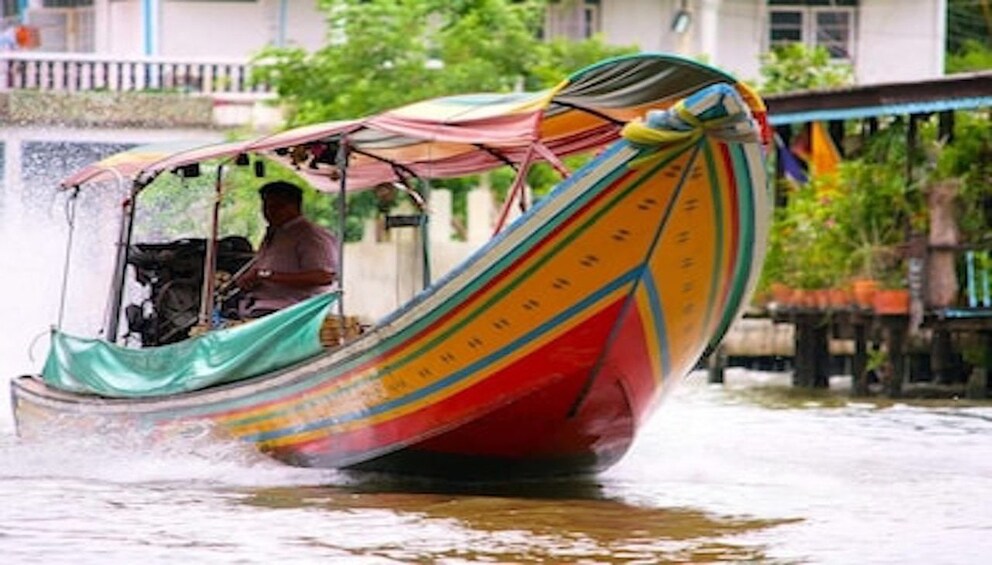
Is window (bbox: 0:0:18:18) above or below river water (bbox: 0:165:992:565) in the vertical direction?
above

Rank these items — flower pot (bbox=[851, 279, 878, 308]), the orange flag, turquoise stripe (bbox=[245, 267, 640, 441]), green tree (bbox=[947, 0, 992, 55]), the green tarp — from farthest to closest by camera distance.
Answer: green tree (bbox=[947, 0, 992, 55])
the orange flag
flower pot (bbox=[851, 279, 878, 308])
the green tarp
turquoise stripe (bbox=[245, 267, 640, 441])

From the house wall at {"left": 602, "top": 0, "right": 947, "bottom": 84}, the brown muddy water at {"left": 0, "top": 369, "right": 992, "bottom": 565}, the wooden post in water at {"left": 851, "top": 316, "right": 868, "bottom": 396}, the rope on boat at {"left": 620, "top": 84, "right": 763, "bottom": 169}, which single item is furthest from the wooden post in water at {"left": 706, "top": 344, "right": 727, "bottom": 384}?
the rope on boat at {"left": 620, "top": 84, "right": 763, "bottom": 169}

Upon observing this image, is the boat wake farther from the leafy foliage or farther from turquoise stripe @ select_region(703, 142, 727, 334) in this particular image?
the leafy foliage

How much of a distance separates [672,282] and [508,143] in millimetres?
1098

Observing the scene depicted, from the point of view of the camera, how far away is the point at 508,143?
1099cm

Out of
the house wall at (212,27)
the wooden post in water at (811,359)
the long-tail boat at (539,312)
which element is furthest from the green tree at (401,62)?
the long-tail boat at (539,312)

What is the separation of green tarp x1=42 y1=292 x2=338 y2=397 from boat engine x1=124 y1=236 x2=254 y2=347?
0.27 meters

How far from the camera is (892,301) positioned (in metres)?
19.3

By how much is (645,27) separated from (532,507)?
63.0 ft

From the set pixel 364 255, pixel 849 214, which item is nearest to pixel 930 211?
pixel 849 214

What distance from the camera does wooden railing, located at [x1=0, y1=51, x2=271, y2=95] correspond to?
26.4 m

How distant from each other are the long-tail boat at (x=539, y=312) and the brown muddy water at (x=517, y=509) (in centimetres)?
25

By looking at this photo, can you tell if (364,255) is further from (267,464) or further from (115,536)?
(115,536)

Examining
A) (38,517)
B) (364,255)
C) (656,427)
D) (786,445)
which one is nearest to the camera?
(38,517)
